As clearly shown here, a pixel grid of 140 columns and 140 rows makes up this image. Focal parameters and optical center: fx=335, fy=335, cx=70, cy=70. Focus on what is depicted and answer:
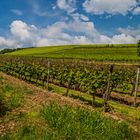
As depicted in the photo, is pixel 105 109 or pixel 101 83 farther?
pixel 101 83

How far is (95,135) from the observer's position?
10.4m

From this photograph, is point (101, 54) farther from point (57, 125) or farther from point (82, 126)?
point (57, 125)

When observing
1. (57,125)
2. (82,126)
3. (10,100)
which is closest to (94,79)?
(10,100)

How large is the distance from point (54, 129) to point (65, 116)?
35.6 inches

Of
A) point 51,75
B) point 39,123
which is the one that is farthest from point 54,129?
point 51,75

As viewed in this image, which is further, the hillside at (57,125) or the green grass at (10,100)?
the green grass at (10,100)

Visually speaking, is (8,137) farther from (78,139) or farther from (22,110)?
(22,110)

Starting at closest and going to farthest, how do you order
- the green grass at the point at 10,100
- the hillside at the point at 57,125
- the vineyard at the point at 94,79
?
1. the hillside at the point at 57,125
2. the green grass at the point at 10,100
3. the vineyard at the point at 94,79

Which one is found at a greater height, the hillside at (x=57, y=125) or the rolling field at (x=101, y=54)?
the hillside at (x=57, y=125)

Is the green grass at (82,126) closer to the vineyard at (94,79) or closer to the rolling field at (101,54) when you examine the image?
the vineyard at (94,79)

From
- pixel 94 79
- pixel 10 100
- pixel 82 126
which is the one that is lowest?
pixel 82 126

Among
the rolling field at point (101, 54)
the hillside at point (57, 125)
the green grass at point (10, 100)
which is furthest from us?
the rolling field at point (101, 54)

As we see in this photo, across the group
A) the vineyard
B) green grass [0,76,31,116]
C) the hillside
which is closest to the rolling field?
the vineyard

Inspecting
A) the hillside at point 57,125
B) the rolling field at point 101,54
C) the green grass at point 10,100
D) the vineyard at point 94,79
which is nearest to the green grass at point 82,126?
the hillside at point 57,125
